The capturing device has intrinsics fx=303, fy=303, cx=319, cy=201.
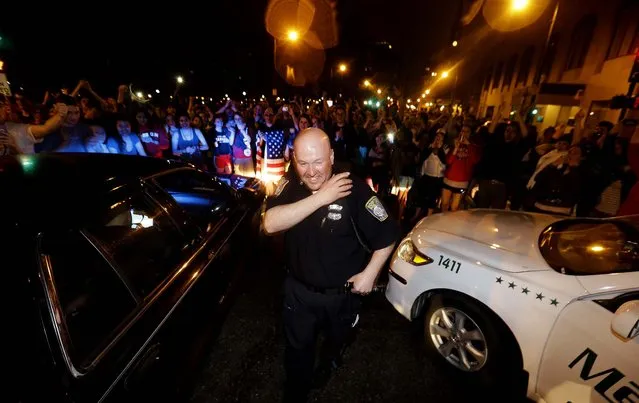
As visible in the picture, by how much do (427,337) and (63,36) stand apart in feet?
72.7

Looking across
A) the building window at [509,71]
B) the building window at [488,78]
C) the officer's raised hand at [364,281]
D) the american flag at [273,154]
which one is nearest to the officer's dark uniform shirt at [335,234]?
the officer's raised hand at [364,281]

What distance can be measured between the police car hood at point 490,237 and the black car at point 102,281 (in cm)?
185

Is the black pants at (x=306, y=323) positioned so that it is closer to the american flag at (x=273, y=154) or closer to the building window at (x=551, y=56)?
the american flag at (x=273, y=154)

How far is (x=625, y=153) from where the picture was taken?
4770 mm

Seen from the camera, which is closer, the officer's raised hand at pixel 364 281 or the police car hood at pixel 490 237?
the officer's raised hand at pixel 364 281

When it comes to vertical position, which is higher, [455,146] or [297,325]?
[455,146]

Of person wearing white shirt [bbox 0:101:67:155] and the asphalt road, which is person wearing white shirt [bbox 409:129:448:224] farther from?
person wearing white shirt [bbox 0:101:67:155]

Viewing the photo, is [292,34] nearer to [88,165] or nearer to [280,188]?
[88,165]

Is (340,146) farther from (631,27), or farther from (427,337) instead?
(631,27)

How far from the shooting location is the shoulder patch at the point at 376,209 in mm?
1796

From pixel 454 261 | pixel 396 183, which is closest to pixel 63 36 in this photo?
pixel 396 183

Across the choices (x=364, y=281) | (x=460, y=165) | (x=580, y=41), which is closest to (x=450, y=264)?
(x=364, y=281)

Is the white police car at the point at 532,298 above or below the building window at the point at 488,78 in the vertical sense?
below

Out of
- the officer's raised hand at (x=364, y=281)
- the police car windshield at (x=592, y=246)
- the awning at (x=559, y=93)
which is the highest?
the awning at (x=559, y=93)
